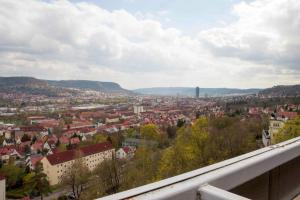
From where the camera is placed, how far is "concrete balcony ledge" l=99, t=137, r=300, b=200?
2.92ft

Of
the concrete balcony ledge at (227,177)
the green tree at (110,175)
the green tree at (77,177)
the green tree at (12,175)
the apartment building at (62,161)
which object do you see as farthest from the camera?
the apartment building at (62,161)

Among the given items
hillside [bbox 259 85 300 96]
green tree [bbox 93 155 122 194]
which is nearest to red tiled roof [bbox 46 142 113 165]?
green tree [bbox 93 155 122 194]

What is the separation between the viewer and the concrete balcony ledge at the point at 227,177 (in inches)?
35.0

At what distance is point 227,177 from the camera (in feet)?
3.83

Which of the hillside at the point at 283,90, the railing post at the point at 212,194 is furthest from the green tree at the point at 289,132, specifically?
the hillside at the point at 283,90

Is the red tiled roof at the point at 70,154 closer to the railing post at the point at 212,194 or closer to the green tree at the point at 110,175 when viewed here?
the green tree at the point at 110,175

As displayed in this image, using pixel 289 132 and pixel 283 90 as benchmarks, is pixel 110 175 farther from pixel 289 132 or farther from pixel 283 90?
pixel 283 90

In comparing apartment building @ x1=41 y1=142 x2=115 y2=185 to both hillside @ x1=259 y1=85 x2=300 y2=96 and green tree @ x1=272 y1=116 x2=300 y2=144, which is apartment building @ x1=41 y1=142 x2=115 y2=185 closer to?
green tree @ x1=272 y1=116 x2=300 y2=144

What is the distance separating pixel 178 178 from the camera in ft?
3.41

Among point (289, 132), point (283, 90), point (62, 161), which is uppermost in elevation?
point (283, 90)

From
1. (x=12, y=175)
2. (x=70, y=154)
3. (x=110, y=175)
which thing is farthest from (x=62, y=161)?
(x=110, y=175)

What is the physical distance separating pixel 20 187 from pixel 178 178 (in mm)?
29471

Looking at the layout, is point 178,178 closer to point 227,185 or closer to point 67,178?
point 227,185

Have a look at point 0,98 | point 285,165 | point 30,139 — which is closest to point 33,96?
point 0,98
